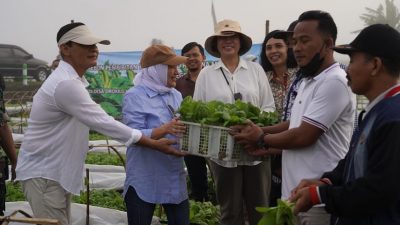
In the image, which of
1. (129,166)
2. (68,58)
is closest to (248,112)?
(129,166)

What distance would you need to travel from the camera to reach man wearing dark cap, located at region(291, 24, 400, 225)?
2.03 meters

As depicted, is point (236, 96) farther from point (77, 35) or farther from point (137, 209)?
point (77, 35)

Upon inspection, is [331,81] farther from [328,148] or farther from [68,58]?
[68,58]

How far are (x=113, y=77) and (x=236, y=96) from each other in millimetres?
9931

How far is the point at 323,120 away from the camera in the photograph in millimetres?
2711

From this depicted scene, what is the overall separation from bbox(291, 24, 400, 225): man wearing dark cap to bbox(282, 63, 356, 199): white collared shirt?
410 mm

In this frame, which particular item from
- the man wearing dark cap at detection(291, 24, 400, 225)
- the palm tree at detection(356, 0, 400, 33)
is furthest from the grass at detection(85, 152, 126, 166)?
the palm tree at detection(356, 0, 400, 33)

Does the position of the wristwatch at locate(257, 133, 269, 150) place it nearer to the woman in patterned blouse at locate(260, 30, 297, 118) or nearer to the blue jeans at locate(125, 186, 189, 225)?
the blue jeans at locate(125, 186, 189, 225)

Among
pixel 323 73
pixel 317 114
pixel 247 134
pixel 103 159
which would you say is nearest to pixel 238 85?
pixel 247 134

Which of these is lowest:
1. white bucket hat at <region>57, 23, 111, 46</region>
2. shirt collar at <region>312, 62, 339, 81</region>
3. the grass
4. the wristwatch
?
the grass

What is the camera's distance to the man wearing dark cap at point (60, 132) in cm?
312

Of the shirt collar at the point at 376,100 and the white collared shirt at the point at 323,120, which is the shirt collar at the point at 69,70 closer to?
the white collared shirt at the point at 323,120

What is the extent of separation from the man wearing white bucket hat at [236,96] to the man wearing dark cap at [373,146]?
192 cm

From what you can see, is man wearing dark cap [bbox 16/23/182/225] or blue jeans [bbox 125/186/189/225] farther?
blue jeans [bbox 125/186/189/225]
